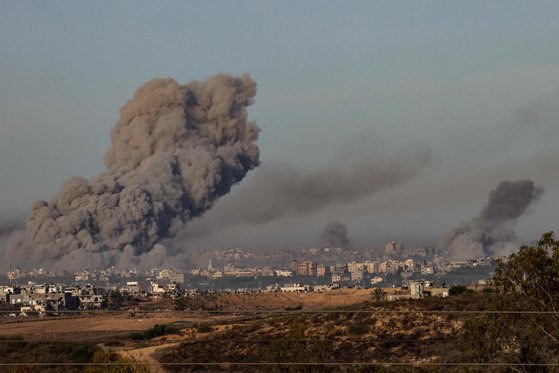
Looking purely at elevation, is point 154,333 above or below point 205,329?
below

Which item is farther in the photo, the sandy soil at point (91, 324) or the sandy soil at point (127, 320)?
the sandy soil at point (91, 324)

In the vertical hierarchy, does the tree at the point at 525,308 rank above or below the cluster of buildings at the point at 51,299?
below

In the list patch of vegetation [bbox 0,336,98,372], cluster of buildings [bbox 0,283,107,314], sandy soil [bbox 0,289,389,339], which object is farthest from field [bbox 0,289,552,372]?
cluster of buildings [bbox 0,283,107,314]

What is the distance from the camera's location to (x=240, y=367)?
50.5 metres

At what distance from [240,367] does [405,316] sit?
45.9 feet

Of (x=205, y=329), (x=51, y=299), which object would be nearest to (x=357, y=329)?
(x=205, y=329)

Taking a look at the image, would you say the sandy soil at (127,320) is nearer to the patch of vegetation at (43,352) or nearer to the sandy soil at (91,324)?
the sandy soil at (91,324)

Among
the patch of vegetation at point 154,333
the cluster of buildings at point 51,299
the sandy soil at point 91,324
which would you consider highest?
the cluster of buildings at point 51,299

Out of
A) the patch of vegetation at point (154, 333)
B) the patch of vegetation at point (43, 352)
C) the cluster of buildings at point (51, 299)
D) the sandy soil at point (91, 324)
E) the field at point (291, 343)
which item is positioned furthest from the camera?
the cluster of buildings at point (51, 299)

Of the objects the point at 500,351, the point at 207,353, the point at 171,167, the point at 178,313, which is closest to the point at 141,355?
the point at 207,353

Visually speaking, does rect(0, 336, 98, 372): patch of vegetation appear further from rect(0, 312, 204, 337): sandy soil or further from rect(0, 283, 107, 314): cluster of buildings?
rect(0, 283, 107, 314): cluster of buildings

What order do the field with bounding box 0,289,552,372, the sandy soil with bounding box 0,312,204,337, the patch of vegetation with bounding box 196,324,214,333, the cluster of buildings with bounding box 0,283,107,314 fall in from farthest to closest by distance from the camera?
1. the cluster of buildings with bounding box 0,283,107,314
2. the sandy soil with bounding box 0,312,204,337
3. the patch of vegetation with bounding box 196,324,214,333
4. the field with bounding box 0,289,552,372

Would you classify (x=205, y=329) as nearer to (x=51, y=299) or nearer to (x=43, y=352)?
(x=43, y=352)

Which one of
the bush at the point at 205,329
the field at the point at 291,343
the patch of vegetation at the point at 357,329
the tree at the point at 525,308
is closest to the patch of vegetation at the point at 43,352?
the field at the point at 291,343
